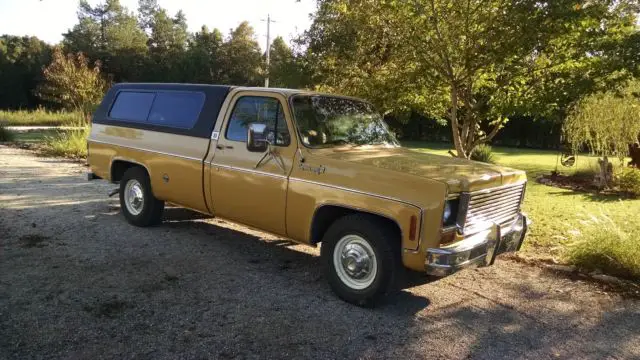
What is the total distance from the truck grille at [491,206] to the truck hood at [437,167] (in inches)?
3.0

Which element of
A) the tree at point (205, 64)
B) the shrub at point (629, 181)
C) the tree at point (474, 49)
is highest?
the tree at point (205, 64)

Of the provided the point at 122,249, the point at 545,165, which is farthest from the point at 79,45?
the point at 122,249

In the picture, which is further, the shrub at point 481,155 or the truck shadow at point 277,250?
the shrub at point 481,155

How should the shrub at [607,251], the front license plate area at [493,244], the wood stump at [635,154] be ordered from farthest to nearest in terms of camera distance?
the wood stump at [635,154]
the shrub at [607,251]
the front license plate area at [493,244]

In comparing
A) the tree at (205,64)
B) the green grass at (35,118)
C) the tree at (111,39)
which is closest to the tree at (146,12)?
the tree at (111,39)

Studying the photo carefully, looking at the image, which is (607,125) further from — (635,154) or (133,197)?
(133,197)

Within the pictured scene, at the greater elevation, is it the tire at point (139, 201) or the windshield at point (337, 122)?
the windshield at point (337, 122)

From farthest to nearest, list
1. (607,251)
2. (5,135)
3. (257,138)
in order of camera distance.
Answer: (5,135)
(607,251)
(257,138)

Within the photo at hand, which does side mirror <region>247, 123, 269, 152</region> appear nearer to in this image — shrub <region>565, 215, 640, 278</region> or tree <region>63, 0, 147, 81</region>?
shrub <region>565, 215, 640, 278</region>

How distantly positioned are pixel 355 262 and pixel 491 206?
1.34m

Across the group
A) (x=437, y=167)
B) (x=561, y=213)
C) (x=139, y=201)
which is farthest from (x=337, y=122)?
(x=561, y=213)

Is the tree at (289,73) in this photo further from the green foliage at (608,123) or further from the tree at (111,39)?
the tree at (111,39)

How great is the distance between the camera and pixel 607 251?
5801 millimetres

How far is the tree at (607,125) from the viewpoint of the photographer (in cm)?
1212
